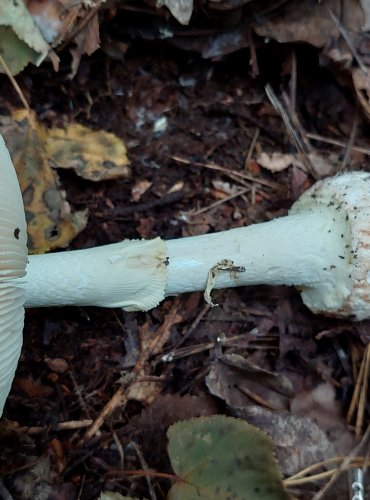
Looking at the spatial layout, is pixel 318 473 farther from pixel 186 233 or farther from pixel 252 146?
pixel 252 146

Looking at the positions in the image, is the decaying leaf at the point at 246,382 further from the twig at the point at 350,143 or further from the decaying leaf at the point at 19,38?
the decaying leaf at the point at 19,38

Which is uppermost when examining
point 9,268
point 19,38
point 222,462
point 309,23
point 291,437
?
point 19,38

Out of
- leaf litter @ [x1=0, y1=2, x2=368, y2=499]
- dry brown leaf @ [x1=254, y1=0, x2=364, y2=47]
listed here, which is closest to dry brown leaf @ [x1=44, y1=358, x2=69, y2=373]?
leaf litter @ [x1=0, y1=2, x2=368, y2=499]

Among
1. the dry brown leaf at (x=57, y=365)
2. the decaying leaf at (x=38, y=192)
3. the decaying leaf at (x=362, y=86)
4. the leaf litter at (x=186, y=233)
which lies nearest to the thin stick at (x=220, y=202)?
the leaf litter at (x=186, y=233)

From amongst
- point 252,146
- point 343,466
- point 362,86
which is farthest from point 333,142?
point 343,466

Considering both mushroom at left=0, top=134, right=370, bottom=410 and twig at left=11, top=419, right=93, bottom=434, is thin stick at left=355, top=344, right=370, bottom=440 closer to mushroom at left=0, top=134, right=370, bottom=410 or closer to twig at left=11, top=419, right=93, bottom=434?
mushroom at left=0, top=134, right=370, bottom=410

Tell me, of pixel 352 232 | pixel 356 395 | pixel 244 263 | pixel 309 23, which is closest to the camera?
pixel 352 232
